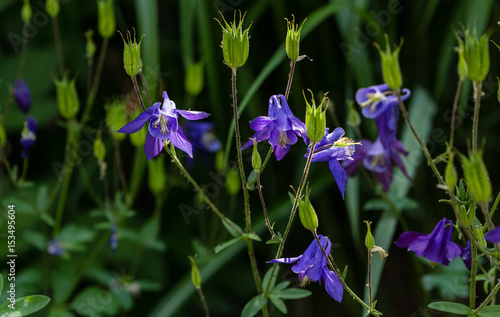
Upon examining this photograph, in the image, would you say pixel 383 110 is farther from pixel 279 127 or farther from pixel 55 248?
pixel 55 248

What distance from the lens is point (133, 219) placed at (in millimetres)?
1392

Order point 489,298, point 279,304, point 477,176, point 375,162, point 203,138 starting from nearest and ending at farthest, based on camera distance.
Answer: point 477,176 < point 489,298 < point 279,304 < point 375,162 < point 203,138

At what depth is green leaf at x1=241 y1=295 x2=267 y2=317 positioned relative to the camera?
0.63 meters

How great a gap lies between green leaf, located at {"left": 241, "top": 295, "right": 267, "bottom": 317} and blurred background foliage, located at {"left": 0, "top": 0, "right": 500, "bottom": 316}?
1.47 feet

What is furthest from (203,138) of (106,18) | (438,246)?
(438,246)

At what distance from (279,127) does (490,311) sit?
278 millimetres

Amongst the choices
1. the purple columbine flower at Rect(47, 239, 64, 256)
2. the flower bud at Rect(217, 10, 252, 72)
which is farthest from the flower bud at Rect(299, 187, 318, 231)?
the purple columbine flower at Rect(47, 239, 64, 256)

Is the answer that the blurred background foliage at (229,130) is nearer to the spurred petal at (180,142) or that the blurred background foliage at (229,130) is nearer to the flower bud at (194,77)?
the flower bud at (194,77)

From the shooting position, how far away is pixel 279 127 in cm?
58

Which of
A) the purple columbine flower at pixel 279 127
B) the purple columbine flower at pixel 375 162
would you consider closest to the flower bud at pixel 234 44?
the purple columbine flower at pixel 279 127

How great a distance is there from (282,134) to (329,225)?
2.41 feet

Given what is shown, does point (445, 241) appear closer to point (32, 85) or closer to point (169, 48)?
point (169, 48)

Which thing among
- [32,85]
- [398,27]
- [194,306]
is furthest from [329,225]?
[32,85]

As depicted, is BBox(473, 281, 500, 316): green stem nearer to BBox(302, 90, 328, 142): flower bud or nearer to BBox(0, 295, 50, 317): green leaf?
BBox(302, 90, 328, 142): flower bud
